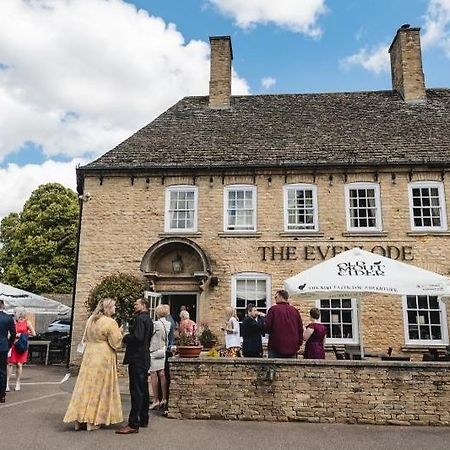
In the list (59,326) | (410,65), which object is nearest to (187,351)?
(410,65)

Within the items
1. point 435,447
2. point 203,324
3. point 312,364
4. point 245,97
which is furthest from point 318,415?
point 245,97

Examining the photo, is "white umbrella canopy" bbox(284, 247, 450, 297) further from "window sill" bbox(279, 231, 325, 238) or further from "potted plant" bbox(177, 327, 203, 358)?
"window sill" bbox(279, 231, 325, 238)

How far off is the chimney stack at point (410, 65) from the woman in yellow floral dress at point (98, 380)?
1571 cm

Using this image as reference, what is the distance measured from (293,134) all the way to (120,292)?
8360 mm

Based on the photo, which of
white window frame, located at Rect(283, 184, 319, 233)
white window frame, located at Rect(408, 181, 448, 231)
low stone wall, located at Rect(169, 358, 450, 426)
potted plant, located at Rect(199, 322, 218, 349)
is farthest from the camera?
white window frame, located at Rect(283, 184, 319, 233)

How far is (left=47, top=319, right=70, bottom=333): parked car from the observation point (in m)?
23.2

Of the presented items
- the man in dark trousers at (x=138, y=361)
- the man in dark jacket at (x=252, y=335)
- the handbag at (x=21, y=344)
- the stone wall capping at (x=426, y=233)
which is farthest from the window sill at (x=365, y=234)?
the handbag at (x=21, y=344)

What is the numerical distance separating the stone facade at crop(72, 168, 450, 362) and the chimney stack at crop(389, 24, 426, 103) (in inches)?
193

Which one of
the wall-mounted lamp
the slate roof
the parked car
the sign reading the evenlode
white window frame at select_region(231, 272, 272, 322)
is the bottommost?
the parked car

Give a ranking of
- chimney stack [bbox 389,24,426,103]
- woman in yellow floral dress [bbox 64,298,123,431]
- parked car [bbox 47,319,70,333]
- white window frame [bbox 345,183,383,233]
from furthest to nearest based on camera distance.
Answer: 1. parked car [bbox 47,319,70,333]
2. chimney stack [bbox 389,24,426,103]
3. white window frame [bbox 345,183,383,233]
4. woman in yellow floral dress [bbox 64,298,123,431]

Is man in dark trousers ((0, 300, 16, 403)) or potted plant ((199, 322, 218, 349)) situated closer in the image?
man in dark trousers ((0, 300, 16, 403))

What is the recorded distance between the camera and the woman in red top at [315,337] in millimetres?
8234

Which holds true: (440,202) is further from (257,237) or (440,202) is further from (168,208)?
(168,208)

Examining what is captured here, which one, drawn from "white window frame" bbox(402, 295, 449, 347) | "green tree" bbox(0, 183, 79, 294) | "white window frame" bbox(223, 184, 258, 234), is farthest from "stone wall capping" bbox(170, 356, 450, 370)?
"green tree" bbox(0, 183, 79, 294)
